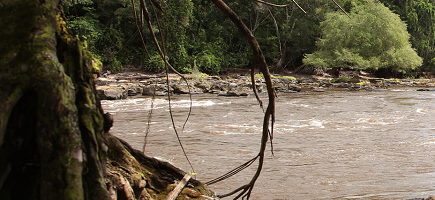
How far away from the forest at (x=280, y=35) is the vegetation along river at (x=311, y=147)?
14823mm

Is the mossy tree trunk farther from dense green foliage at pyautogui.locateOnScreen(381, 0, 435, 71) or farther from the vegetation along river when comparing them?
dense green foliage at pyautogui.locateOnScreen(381, 0, 435, 71)

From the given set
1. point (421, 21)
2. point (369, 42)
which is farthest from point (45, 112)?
point (421, 21)

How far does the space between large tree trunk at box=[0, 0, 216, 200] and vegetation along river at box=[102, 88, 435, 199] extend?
2824 millimetres

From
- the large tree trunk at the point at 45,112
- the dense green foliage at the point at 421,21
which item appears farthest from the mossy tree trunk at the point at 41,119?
the dense green foliage at the point at 421,21

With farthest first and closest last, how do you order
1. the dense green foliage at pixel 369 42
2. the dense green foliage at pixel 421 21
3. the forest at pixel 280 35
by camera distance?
1. the dense green foliage at pixel 421 21
2. the forest at pixel 280 35
3. the dense green foliage at pixel 369 42

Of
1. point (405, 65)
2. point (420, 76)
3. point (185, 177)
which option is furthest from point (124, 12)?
point (185, 177)

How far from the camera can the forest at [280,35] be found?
28.6m

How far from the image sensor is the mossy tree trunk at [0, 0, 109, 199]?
127 centimetres

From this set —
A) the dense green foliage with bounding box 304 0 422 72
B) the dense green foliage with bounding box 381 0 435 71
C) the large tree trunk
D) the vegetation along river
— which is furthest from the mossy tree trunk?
the dense green foliage with bounding box 381 0 435 71

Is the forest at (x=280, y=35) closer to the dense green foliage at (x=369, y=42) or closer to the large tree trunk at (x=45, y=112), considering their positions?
the dense green foliage at (x=369, y=42)

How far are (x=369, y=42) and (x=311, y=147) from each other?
24.8 m

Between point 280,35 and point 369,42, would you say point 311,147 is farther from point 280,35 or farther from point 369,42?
point 280,35

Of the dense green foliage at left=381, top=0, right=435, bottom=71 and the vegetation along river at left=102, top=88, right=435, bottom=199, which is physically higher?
the dense green foliage at left=381, top=0, right=435, bottom=71

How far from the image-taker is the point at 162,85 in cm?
1909
